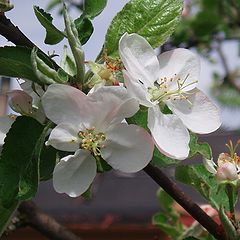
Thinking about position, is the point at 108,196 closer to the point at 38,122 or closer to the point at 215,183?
the point at 215,183

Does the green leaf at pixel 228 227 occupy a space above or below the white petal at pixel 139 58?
below

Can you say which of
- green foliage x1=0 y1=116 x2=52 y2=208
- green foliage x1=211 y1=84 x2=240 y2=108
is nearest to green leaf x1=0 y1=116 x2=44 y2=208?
green foliage x1=0 y1=116 x2=52 y2=208

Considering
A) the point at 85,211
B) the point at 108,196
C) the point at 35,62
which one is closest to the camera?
the point at 35,62

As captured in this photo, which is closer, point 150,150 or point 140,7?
point 150,150

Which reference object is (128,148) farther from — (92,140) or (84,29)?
(84,29)

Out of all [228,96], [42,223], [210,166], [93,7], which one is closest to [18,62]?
[93,7]

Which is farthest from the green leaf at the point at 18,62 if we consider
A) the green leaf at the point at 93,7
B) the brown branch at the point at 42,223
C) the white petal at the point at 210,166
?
the brown branch at the point at 42,223

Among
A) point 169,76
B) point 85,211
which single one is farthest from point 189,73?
point 85,211

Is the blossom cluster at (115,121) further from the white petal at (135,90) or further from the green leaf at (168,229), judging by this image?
the green leaf at (168,229)
